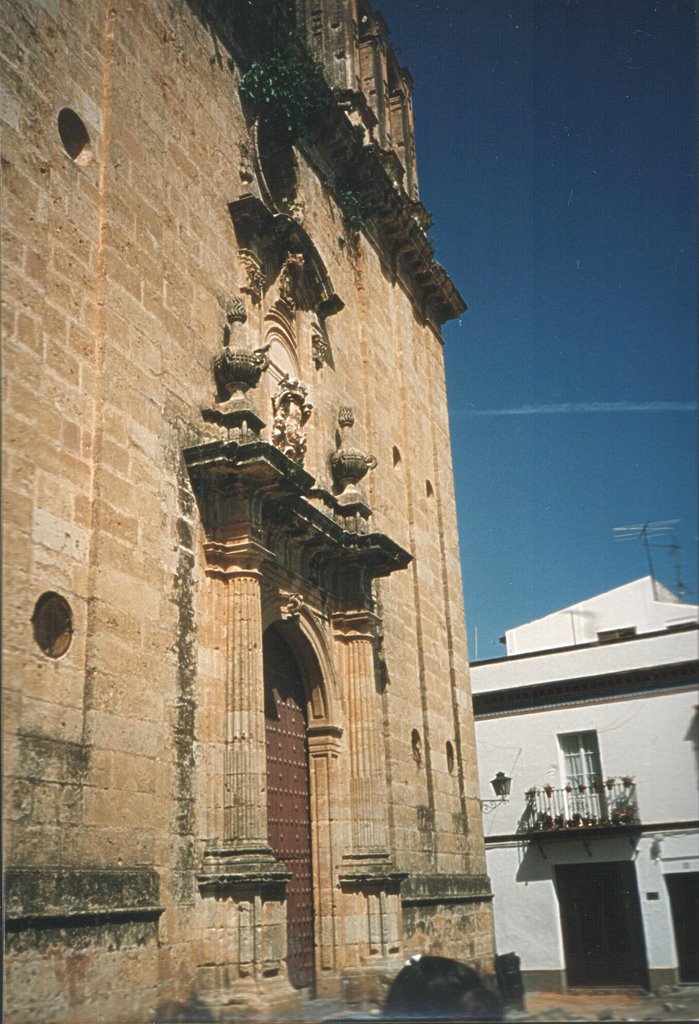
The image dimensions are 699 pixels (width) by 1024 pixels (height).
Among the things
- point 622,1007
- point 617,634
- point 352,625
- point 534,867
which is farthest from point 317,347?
point 622,1007

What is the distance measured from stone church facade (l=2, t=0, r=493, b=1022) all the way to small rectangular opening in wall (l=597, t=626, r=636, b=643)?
9.63ft

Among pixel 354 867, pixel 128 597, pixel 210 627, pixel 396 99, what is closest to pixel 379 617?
pixel 354 867

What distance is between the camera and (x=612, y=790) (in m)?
8.04

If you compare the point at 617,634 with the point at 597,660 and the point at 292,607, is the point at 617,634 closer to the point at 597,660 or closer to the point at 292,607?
the point at 597,660

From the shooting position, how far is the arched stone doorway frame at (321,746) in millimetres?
10562

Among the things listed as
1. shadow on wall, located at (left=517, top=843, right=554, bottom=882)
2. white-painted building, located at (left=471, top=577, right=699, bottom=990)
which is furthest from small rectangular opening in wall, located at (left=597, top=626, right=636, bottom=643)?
shadow on wall, located at (left=517, top=843, right=554, bottom=882)

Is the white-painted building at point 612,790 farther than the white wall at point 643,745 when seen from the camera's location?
Yes

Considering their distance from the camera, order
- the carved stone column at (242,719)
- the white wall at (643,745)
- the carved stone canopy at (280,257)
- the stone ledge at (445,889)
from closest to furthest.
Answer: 1. the white wall at (643,745)
2. the carved stone column at (242,719)
3. the carved stone canopy at (280,257)
4. the stone ledge at (445,889)

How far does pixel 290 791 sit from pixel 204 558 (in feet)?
9.26

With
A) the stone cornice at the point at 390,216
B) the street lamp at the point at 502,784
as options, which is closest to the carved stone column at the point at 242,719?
the street lamp at the point at 502,784

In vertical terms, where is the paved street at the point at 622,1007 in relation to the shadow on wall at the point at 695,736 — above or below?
below

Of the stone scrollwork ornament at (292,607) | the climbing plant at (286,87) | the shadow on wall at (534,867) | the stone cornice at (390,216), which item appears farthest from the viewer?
the stone cornice at (390,216)

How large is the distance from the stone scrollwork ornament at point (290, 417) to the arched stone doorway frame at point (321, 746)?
1.68 m

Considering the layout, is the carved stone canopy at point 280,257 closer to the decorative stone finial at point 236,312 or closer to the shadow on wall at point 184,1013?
the decorative stone finial at point 236,312
